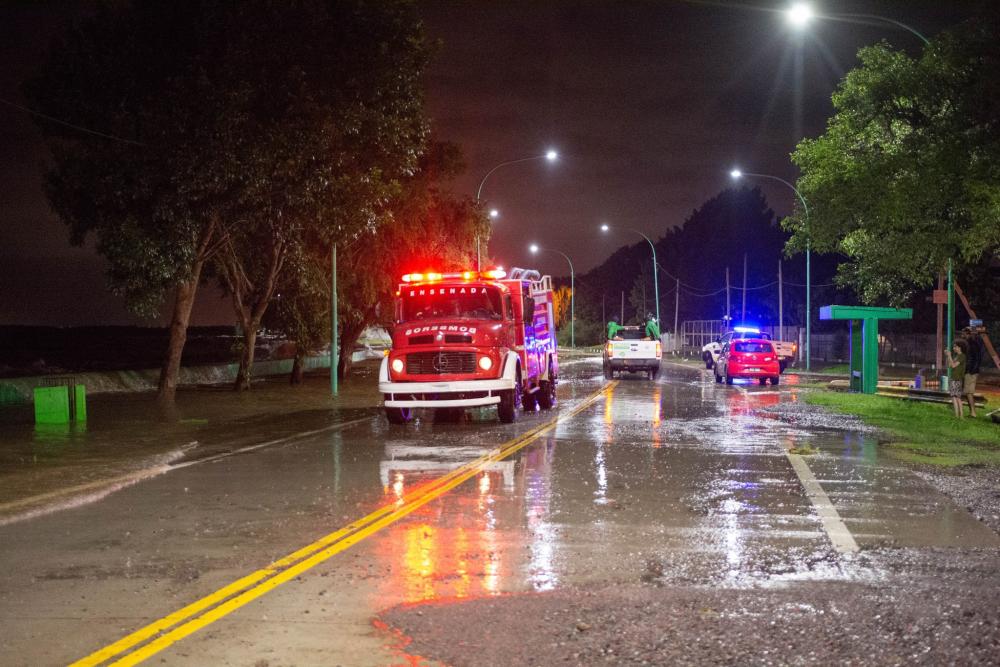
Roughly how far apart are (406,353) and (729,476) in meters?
7.96

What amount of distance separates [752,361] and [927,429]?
16155 millimetres

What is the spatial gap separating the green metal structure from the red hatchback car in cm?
504

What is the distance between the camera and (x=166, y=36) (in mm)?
21609

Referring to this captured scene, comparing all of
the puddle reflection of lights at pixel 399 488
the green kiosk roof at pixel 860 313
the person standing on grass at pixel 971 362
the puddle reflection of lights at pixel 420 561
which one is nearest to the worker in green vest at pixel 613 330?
the green kiosk roof at pixel 860 313

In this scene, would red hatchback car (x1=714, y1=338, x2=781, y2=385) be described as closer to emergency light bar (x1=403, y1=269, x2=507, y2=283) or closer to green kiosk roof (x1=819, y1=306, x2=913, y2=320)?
green kiosk roof (x1=819, y1=306, x2=913, y2=320)

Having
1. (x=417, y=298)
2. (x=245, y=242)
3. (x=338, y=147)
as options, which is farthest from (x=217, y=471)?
(x=245, y=242)

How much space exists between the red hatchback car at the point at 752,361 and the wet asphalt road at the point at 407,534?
18540mm

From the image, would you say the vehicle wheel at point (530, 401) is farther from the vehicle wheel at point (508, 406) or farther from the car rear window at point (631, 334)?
the car rear window at point (631, 334)

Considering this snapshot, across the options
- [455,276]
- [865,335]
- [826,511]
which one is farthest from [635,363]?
[826,511]

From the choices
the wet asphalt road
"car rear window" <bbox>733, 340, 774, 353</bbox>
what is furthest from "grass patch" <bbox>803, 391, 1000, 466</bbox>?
"car rear window" <bbox>733, 340, 774, 353</bbox>

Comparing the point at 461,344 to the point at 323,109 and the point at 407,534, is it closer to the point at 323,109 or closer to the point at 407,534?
the point at 323,109

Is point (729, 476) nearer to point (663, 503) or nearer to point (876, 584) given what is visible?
point (663, 503)

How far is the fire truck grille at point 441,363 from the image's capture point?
1847 centimetres

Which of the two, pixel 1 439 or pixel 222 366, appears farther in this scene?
pixel 222 366
